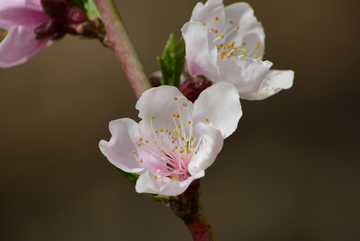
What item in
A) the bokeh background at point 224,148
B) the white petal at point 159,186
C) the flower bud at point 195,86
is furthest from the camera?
the bokeh background at point 224,148

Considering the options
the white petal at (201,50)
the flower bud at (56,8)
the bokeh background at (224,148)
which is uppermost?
the flower bud at (56,8)

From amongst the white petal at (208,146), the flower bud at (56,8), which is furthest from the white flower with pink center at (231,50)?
the flower bud at (56,8)

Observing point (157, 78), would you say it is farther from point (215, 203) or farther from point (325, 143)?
point (325, 143)

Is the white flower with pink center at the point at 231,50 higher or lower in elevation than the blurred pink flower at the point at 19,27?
lower

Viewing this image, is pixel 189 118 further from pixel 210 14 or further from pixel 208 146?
pixel 210 14

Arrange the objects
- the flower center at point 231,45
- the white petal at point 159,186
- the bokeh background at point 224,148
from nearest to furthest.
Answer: the white petal at point 159,186
the flower center at point 231,45
the bokeh background at point 224,148

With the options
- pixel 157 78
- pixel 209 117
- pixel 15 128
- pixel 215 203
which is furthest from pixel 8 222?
pixel 209 117

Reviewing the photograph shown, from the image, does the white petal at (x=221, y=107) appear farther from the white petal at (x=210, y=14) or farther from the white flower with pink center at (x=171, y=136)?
the white petal at (x=210, y=14)
